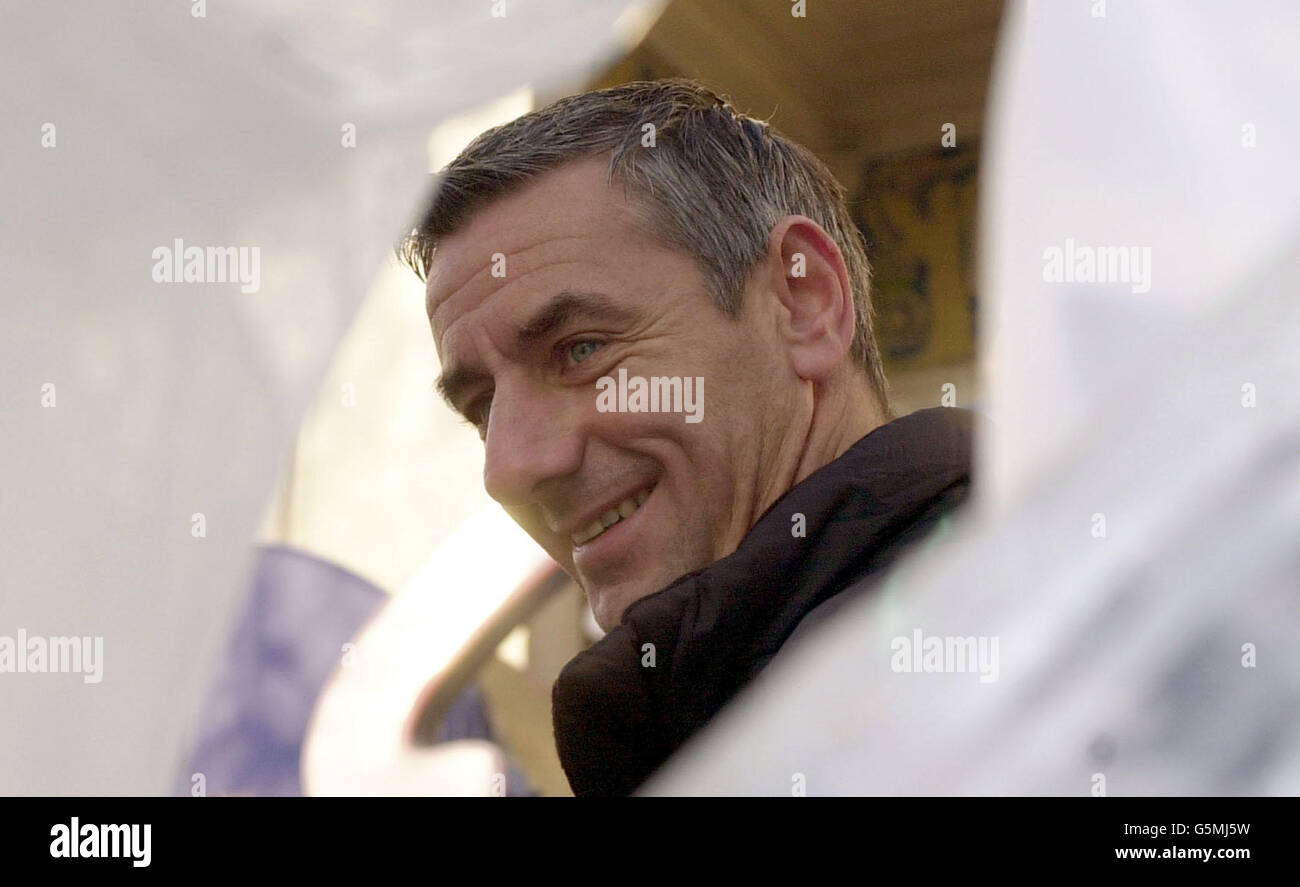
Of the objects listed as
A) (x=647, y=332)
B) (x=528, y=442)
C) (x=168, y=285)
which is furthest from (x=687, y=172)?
(x=168, y=285)

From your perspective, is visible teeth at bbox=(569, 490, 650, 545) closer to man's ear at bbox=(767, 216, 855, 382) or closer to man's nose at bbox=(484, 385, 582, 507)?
man's nose at bbox=(484, 385, 582, 507)

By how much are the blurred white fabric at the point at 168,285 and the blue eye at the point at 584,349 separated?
769mm

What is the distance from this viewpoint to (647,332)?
1.26 m

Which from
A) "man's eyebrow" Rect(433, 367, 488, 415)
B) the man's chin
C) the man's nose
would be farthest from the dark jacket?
"man's eyebrow" Rect(433, 367, 488, 415)

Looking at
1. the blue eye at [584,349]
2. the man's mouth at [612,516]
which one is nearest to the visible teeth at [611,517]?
the man's mouth at [612,516]

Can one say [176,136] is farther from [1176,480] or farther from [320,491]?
[1176,480]

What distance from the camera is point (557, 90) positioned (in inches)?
93.4

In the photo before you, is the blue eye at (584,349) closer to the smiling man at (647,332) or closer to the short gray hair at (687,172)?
the smiling man at (647,332)

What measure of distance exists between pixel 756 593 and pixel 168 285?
1.82 metres

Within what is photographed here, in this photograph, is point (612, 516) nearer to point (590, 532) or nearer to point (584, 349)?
point (590, 532)

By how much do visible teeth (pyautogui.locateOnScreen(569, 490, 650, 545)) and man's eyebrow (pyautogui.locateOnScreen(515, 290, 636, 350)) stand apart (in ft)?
0.57

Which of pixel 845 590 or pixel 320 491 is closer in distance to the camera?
pixel 845 590
